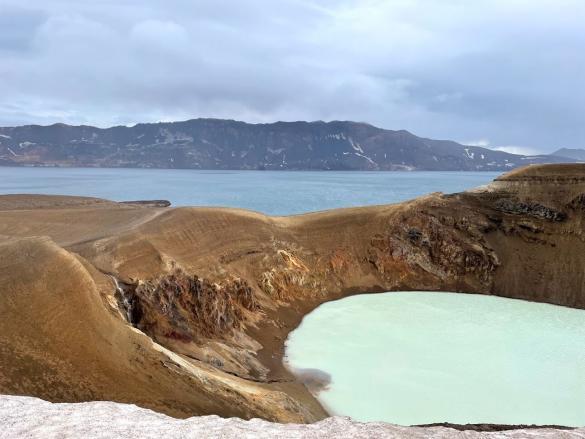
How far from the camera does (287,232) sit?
49.0 m

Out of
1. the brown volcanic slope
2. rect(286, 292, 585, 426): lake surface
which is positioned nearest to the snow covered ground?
the brown volcanic slope

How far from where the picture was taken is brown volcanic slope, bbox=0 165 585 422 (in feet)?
59.3

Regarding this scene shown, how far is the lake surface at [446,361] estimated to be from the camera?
76.1 ft

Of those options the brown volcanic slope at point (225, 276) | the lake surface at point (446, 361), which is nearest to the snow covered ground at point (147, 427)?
the brown volcanic slope at point (225, 276)

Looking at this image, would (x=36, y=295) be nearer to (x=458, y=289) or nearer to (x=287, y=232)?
(x=287, y=232)

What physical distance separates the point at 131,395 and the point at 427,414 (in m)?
14.4

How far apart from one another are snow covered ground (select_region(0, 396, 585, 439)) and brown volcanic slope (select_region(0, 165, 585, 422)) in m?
4.48

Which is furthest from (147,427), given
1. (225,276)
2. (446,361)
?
(225,276)

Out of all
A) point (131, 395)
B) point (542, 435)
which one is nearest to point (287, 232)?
point (131, 395)

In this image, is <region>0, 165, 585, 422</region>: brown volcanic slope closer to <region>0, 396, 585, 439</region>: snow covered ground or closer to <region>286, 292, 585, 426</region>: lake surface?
<region>286, 292, 585, 426</region>: lake surface

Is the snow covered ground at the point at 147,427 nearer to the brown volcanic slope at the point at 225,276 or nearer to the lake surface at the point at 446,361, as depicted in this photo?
the brown volcanic slope at the point at 225,276

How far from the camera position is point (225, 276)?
3881cm

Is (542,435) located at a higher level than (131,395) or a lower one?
higher

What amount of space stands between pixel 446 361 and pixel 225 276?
19.1 metres
